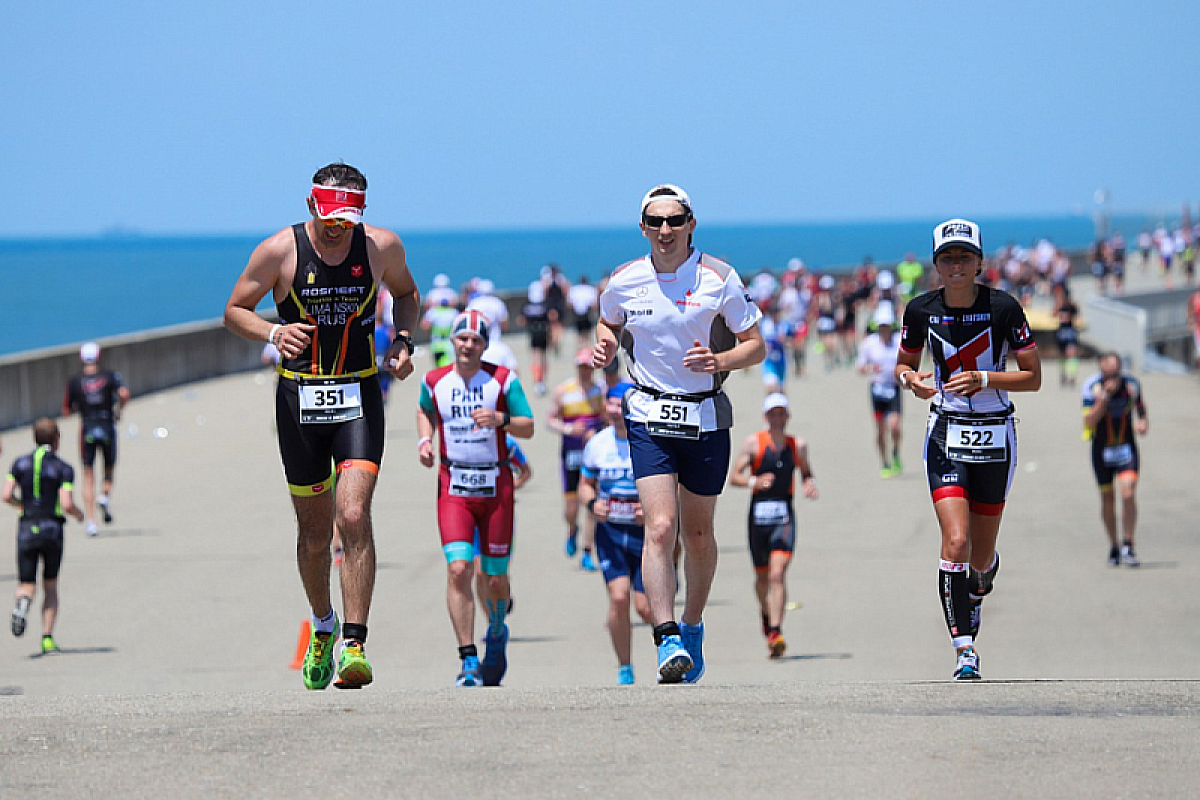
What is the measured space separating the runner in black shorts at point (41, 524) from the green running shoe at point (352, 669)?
6.98 m

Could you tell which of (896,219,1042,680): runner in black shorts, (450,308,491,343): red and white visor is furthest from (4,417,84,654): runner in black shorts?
(896,219,1042,680): runner in black shorts

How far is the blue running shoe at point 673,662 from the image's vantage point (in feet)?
24.4

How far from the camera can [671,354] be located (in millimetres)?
7762

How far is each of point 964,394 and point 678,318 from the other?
130 cm

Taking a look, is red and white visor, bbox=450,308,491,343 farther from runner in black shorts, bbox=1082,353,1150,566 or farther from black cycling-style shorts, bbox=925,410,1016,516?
runner in black shorts, bbox=1082,353,1150,566

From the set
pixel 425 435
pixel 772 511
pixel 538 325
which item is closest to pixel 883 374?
pixel 772 511

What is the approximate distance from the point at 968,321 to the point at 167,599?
9.61m

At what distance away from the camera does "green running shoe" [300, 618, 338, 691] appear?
25.0 feet

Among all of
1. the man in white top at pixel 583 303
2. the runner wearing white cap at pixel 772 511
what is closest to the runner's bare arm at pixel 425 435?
the runner wearing white cap at pixel 772 511

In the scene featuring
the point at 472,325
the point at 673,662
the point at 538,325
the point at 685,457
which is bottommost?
the point at 673,662

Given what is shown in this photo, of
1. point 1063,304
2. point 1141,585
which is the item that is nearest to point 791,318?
point 1063,304

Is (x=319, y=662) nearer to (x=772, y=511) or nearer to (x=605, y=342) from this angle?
(x=605, y=342)

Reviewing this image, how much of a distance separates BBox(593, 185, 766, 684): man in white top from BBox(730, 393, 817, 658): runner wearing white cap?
5251 millimetres

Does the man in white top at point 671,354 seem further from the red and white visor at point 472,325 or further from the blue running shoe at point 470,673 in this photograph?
the red and white visor at point 472,325
